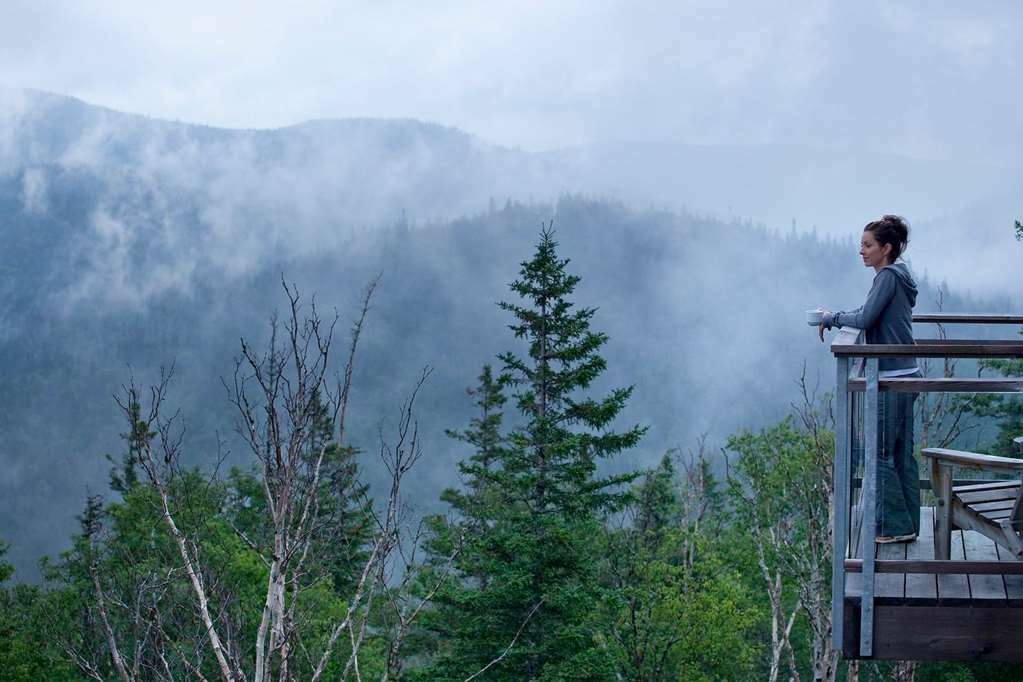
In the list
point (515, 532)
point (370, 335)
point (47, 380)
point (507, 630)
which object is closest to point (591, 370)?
point (515, 532)

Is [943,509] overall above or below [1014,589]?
above

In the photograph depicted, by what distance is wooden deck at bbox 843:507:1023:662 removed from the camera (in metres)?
3.68

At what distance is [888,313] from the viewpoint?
4.43 meters

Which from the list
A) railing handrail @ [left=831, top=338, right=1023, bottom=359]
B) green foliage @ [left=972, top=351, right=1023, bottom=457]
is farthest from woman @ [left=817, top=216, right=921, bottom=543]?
green foliage @ [left=972, top=351, right=1023, bottom=457]

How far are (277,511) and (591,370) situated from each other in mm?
12725

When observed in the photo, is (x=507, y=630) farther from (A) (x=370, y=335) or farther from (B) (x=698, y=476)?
(A) (x=370, y=335)

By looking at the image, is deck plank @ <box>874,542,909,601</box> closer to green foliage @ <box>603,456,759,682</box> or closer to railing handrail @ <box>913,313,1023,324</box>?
railing handrail @ <box>913,313,1023,324</box>

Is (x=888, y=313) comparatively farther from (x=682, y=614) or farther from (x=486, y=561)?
(x=682, y=614)

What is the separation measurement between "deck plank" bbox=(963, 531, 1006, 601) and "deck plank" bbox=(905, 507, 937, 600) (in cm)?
14

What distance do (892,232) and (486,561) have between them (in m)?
14.6

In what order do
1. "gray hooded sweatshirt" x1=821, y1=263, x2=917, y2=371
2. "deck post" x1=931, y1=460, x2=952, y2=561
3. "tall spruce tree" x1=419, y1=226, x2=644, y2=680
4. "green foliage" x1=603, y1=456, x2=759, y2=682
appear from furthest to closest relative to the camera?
"green foliage" x1=603, y1=456, x2=759, y2=682 < "tall spruce tree" x1=419, y1=226, x2=644, y2=680 < "gray hooded sweatshirt" x1=821, y1=263, x2=917, y2=371 < "deck post" x1=931, y1=460, x2=952, y2=561

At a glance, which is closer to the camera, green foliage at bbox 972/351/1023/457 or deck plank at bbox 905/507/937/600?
→ deck plank at bbox 905/507/937/600

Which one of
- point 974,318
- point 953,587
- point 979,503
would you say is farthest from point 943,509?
point 974,318

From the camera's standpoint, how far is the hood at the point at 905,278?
4402mm
